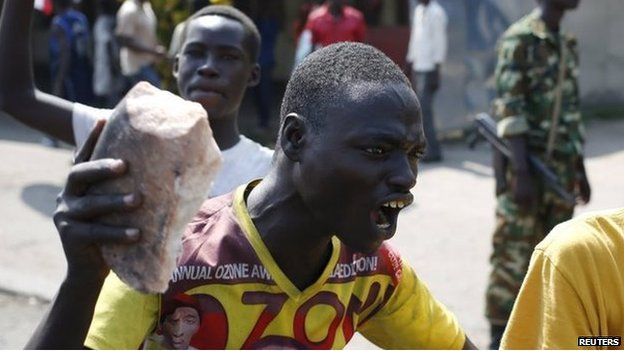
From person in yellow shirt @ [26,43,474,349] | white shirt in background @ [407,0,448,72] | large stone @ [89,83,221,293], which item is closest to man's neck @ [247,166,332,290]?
person in yellow shirt @ [26,43,474,349]

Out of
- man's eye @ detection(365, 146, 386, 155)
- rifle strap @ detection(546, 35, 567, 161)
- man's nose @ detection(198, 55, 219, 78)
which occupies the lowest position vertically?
rifle strap @ detection(546, 35, 567, 161)

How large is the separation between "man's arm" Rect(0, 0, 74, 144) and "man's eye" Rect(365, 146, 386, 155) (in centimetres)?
111

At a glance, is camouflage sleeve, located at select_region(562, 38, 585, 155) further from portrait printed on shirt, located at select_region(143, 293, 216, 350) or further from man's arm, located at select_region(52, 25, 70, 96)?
man's arm, located at select_region(52, 25, 70, 96)

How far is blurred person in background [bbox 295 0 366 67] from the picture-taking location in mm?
10742

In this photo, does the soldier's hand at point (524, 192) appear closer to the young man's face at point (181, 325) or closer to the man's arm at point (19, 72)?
the man's arm at point (19, 72)

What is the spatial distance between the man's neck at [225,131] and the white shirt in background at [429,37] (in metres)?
7.16

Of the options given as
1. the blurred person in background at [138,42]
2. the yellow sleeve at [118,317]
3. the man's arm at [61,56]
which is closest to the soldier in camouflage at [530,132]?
the yellow sleeve at [118,317]

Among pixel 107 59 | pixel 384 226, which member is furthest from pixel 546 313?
pixel 107 59

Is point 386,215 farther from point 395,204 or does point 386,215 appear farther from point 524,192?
point 524,192

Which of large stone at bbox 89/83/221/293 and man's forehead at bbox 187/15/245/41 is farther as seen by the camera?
man's forehead at bbox 187/15/245/41

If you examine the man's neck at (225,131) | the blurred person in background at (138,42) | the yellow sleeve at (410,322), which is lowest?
the blurred person in background at (138,42)

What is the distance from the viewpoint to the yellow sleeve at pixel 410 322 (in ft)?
9.12

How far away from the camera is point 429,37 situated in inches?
434

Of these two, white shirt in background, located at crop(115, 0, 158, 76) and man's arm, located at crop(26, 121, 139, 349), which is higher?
man's arm, located at crop(26, 121, 139, 349)
